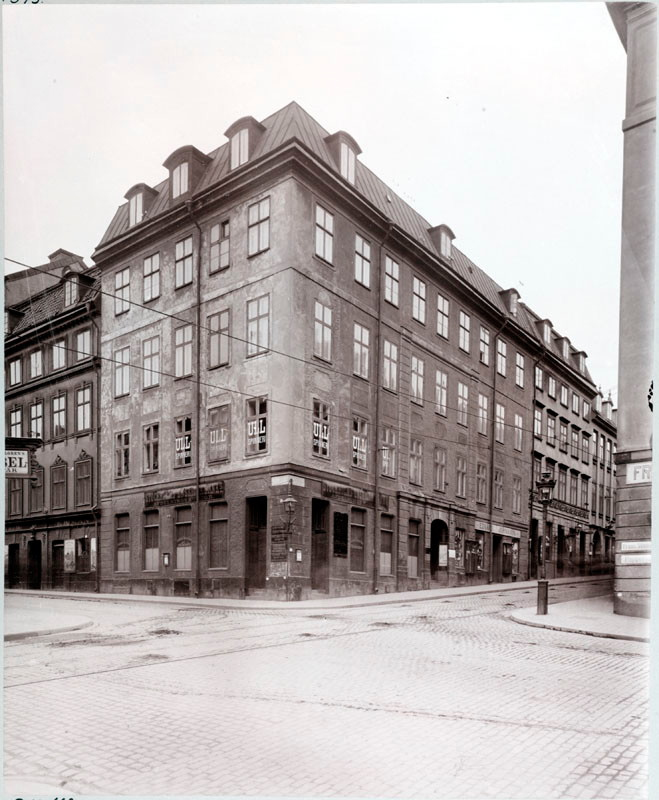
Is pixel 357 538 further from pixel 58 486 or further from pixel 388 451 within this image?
pixel 58 486

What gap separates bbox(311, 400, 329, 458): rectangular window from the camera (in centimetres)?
694

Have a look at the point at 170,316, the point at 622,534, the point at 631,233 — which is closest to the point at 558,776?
the point at 622,534

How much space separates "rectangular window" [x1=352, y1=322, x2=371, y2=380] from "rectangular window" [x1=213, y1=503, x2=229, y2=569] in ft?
6.80

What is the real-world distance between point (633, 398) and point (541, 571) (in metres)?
3.47

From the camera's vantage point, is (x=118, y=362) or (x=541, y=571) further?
(x=541, y=571)

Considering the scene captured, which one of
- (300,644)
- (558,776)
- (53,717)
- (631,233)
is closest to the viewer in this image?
(558,776)

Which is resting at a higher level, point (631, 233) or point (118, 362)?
point (631, 233)

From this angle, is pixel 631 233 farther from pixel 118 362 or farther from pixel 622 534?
pixel 118 362

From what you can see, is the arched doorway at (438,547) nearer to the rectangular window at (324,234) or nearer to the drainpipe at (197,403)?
the drainpipe at (197,403)

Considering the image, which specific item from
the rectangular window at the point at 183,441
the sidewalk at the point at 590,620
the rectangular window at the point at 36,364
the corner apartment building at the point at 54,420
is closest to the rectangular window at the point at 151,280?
the corner apartment building at the point at 54,420

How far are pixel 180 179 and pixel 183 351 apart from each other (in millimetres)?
1703

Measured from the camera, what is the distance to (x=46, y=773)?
4.72 m

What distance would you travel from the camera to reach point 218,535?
6.96 m

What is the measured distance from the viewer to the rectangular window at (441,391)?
23.9ft
